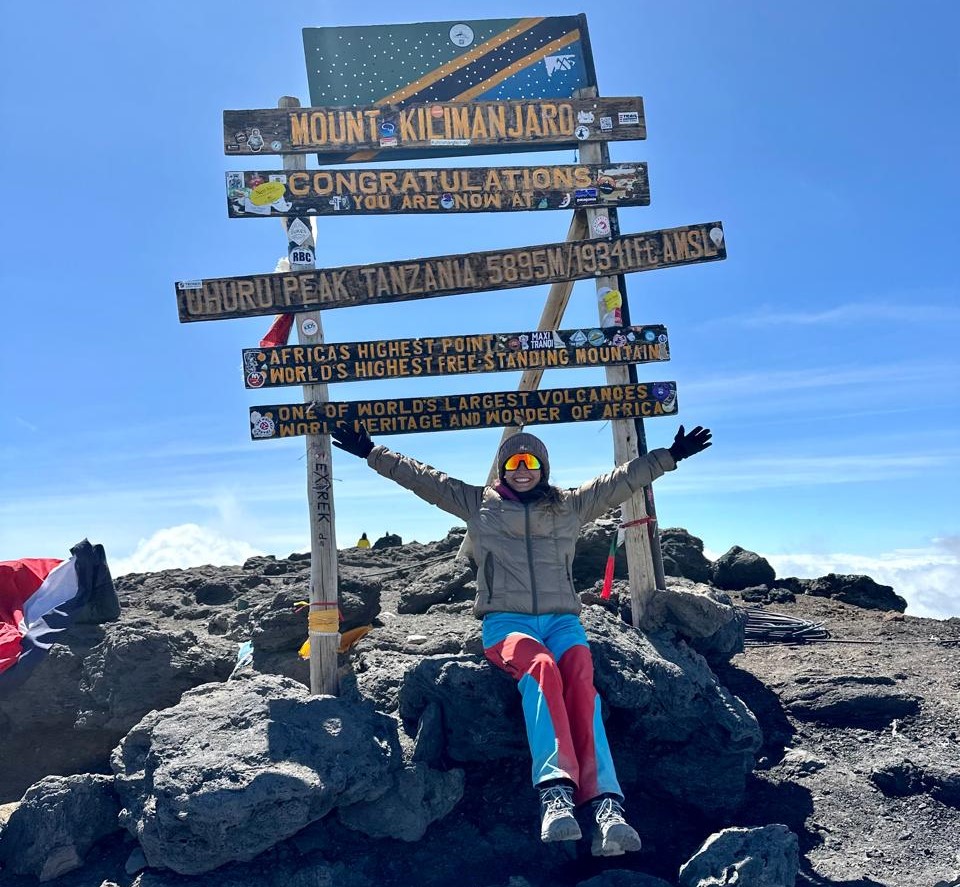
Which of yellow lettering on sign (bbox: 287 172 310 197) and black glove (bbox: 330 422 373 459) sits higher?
yellow lettering on sign (bbox: 287 172 310 197)

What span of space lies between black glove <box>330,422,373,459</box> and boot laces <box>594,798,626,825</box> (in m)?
3.05

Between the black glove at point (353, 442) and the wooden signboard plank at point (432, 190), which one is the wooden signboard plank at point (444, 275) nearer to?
the wooden signboard plank at point (432, 190)

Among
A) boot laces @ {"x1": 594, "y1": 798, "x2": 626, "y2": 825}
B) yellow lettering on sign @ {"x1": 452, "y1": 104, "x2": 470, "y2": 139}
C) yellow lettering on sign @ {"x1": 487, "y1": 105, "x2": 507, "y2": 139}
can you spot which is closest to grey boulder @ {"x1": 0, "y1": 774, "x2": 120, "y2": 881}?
boot laces @ {"x1": 594, "y1": 798, "x2": 626, "y2": 825}

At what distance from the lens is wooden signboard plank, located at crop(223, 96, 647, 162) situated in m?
7.22

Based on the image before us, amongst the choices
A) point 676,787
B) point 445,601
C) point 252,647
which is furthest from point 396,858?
point 445,601

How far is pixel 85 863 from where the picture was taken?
5.75 meters

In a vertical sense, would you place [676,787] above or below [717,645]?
below

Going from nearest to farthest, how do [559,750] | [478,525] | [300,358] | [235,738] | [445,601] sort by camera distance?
[559,750] → [235,738] → [478,525] → [300,358] → [445,601]

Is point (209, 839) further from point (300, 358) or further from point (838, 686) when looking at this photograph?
point (838, 686)

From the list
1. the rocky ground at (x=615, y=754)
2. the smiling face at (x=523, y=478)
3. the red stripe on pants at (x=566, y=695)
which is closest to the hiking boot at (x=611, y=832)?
the red stripe on pants at (x=566, y=695)

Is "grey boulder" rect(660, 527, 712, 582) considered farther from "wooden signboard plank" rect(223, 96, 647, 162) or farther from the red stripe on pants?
the red stripe on pants

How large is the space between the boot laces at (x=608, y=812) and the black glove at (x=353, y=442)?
9.99 ft

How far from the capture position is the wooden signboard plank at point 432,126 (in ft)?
23.7

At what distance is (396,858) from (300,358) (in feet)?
12.9
